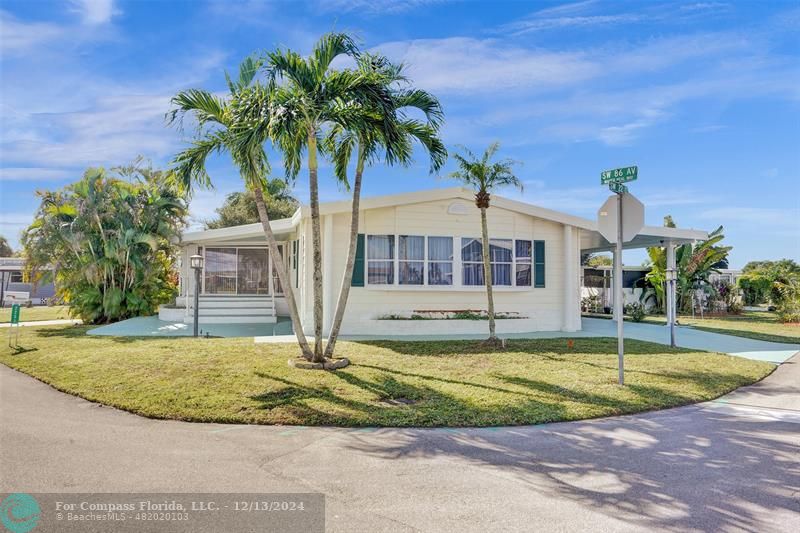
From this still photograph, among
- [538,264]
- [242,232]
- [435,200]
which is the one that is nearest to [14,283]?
[242,232]

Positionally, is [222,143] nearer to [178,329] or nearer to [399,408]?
[399,408]

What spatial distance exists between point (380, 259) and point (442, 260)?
5.94ft

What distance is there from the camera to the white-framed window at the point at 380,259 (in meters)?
13.4

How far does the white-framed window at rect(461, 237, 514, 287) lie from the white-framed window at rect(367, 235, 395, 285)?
2136 mm

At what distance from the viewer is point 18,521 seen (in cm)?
318

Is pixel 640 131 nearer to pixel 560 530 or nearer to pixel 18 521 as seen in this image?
pixel 560 530

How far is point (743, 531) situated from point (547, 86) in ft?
38.5

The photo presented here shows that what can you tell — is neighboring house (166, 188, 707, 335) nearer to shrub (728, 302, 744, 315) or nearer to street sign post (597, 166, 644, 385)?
street sign post (597, 166, 644, 385)

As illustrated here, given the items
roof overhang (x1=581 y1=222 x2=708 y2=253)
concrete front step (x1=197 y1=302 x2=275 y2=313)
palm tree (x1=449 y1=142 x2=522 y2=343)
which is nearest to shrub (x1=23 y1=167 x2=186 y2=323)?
concrete front step (x1=197 y1=302 x2=275 y2=313)

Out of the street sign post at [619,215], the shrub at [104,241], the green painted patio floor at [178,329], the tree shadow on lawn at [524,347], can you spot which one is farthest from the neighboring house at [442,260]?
the street sign post at [619,215]

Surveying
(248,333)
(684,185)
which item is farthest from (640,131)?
(248,333)

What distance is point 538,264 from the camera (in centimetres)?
1459

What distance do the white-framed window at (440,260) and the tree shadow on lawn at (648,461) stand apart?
323 inches

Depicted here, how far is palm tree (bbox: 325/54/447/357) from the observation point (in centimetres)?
823
